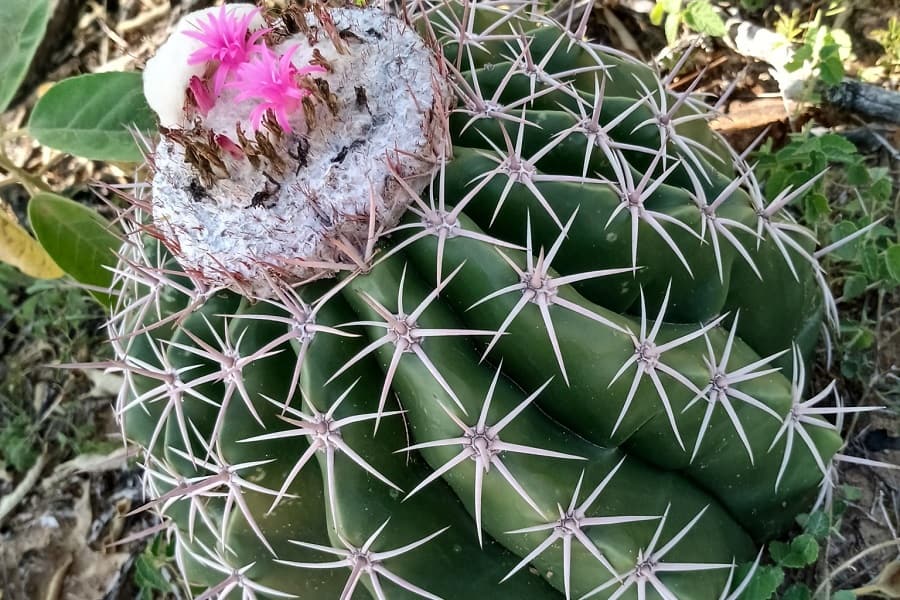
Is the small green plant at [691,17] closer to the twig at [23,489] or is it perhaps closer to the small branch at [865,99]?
the small branch at [865,99]

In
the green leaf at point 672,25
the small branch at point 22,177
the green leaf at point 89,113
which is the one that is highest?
the green leaf at point 89,113

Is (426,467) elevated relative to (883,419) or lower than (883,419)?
elevated

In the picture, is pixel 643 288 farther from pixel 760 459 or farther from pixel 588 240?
pixel 760 459

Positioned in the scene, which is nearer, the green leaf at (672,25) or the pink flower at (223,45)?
the pink flower at (223,45)

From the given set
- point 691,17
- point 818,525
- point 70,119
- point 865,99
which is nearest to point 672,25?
point 691,17

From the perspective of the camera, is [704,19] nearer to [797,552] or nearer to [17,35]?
[797,552]

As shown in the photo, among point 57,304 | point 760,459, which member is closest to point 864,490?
point 760,459

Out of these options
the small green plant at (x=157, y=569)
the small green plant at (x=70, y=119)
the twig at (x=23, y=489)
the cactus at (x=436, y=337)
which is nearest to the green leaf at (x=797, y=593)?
the cactus at (x=436, y=337)

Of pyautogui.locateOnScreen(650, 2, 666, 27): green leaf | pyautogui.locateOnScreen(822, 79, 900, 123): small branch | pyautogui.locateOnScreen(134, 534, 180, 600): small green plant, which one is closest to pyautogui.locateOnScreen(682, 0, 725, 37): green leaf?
pyautogui.locateOnScreen(650, 2, 666, 27): green leaf
